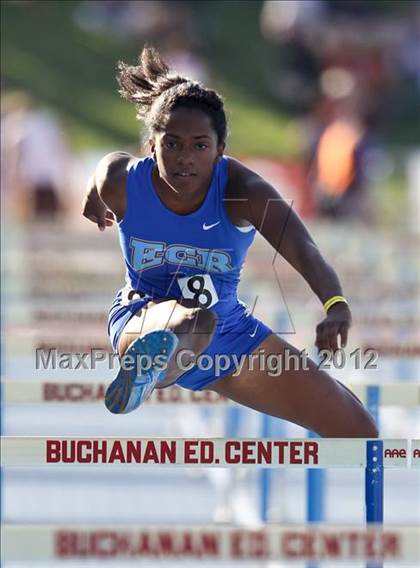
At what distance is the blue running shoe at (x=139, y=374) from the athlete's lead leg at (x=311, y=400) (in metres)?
0.48

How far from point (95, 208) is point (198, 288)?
21.2 inches

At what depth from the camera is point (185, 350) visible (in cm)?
→ 493

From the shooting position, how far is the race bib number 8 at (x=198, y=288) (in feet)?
17.2

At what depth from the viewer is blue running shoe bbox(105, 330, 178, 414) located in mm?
4758

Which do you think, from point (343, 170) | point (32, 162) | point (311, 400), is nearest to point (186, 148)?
point (311, 400)

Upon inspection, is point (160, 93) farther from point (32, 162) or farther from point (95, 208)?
point (32, 162)

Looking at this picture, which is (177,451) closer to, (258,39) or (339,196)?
(339,196)

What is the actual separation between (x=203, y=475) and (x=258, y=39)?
19.2m

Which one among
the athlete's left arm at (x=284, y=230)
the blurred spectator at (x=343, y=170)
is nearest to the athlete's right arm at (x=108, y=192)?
the athlete's left arm at (x=284, y=230)

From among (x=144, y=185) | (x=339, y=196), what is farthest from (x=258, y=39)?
(x=144, y=185)

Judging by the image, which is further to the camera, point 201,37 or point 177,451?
point 201,37

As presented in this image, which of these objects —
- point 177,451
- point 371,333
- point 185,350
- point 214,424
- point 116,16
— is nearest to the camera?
point 177,451

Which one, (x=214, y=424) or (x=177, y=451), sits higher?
(x=214, y=424)

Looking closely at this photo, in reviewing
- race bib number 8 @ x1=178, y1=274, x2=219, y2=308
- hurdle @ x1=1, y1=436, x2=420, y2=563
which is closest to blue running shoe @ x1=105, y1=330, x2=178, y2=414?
hurdle @ x1=1, y1=436, x2=420, y2=563
